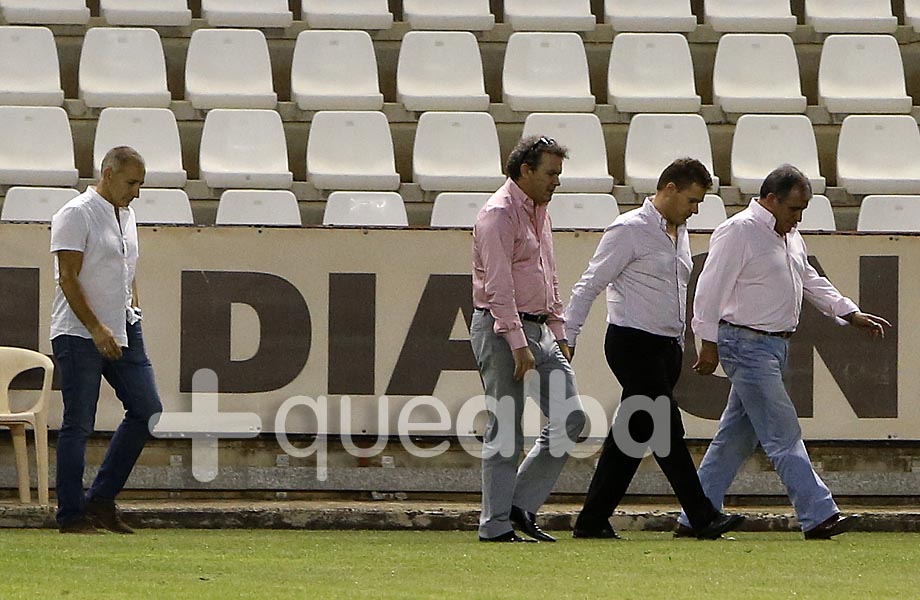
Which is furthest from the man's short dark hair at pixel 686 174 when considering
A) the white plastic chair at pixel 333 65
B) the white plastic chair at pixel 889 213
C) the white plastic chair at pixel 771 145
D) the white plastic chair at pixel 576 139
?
the white plastic chair at pixel 333 65

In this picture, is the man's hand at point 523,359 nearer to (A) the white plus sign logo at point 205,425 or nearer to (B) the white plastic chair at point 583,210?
(A) the white plus sign logo at point 205,425

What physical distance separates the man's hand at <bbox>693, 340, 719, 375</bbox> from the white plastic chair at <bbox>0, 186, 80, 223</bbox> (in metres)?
4.16

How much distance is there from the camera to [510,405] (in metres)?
7.08

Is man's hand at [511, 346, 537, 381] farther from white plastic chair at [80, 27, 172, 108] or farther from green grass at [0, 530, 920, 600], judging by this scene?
white plastic chair at [80, 27, 172, 108]

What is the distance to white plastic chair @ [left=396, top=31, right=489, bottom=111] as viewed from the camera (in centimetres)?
1152

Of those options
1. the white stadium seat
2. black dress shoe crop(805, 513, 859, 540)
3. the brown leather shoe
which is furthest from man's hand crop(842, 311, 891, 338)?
the white stadium seat

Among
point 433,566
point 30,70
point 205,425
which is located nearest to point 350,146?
point 30,70

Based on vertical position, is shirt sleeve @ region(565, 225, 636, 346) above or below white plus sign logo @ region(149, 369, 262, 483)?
above

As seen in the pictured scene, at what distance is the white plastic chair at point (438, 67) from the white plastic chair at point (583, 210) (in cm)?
145

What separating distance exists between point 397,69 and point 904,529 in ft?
16.9

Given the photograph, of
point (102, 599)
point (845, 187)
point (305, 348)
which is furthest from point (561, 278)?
point (102, 599)

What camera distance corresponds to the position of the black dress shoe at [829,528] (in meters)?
7.40

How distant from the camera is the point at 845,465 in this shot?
9.06m

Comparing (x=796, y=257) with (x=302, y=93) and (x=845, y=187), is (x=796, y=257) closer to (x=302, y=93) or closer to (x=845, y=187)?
(x=845, y=187)
